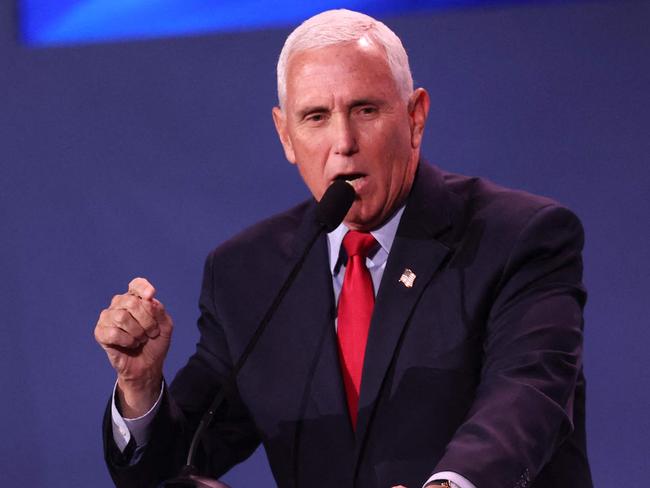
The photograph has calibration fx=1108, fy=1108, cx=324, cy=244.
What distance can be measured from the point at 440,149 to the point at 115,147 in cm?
75

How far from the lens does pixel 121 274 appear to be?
2609 mm

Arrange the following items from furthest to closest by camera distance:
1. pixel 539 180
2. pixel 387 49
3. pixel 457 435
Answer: pixel 539 180, pixel 387 49, pixel 457 435

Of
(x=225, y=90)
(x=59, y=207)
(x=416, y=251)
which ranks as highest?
(x=225, y=90)

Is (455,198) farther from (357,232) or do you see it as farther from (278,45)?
(278,45)

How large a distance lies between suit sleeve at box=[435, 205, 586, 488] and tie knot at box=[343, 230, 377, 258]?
231 millimetres

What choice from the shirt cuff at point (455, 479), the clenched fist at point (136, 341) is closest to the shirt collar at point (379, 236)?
the clenched fist at point (136, 341)

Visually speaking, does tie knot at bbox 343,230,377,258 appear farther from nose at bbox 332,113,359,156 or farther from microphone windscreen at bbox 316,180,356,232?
microphone windscreen at bbox 316,180,356,232

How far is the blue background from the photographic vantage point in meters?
2.43

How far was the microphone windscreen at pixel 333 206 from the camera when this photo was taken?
1.47 m

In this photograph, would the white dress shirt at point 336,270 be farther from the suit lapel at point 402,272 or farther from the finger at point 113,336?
the finger at point 113,336

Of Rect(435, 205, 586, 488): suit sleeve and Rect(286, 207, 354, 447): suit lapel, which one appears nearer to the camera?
Rect(435, 205, 586, 488): suit sleeve

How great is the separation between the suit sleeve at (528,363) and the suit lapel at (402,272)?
13cm

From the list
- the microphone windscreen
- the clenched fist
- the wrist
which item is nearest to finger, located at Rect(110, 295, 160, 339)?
the clenched fist

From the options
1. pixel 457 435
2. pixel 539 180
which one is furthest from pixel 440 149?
pixel 457 435
